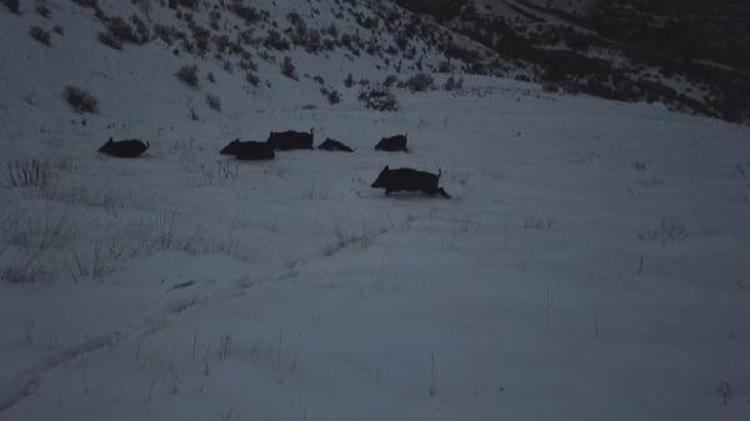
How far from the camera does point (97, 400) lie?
2918mm

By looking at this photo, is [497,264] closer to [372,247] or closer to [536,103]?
[372,247]

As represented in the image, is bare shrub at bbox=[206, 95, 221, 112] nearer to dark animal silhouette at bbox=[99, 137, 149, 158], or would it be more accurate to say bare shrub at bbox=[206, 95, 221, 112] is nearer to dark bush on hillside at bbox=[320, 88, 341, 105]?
dark bush on hillside at bbox=[320, 88, 341, 105]

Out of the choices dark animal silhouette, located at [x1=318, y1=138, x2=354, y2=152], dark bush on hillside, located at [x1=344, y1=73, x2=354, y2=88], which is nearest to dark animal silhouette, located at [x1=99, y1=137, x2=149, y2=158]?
dark animal silhouette, located at [x1=318, y1=138, x2=354, y2=152]

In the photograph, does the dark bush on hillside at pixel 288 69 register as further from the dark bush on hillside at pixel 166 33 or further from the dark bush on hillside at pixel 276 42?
the dark bush on hillside at pixel 166 33

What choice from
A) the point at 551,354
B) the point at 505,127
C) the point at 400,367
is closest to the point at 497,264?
the point at 551,354

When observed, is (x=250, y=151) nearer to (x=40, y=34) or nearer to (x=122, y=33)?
(x=40, y=34)

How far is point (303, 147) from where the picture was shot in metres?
10.9

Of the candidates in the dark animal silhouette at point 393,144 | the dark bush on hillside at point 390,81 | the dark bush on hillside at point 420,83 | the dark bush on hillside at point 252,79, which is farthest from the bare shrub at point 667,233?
the dark bush on hillside at point 390,81

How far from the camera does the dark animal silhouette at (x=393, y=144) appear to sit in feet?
36.4

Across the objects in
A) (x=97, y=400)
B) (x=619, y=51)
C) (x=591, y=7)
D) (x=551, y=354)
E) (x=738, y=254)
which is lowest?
(x=97, y=400)

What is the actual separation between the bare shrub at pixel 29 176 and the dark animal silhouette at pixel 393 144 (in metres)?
5.55

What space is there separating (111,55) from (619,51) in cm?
3294

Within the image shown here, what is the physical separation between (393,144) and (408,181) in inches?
131

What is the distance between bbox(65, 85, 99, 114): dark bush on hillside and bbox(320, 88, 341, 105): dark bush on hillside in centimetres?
756
